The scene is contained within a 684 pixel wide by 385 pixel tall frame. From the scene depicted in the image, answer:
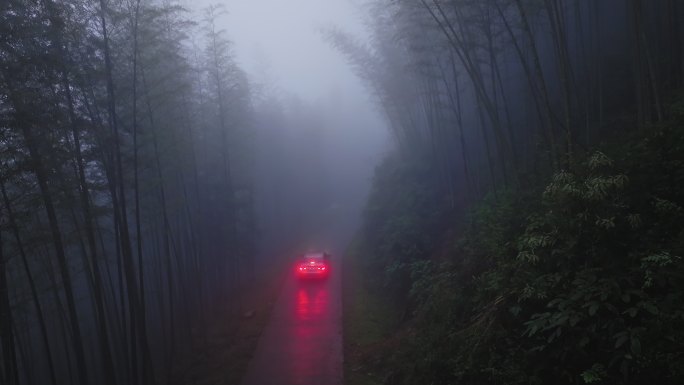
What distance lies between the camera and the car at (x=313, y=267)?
15.7 meters

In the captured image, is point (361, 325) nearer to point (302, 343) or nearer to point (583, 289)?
point (302, 343)

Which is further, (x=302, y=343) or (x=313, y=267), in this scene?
(x=313, y=267)

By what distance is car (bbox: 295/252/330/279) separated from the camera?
1570 cm

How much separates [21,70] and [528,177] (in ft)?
26.7

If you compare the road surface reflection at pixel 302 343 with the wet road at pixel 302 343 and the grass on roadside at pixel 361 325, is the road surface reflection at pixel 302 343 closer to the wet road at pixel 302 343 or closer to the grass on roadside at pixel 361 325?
the wet road at pixel 302 343

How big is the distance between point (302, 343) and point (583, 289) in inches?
272

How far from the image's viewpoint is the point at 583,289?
12.6 feet

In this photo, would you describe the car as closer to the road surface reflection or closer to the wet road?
Answer: the wet road

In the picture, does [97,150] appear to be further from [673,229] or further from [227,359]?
[673,229]

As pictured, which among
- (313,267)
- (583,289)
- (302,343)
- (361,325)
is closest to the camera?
(583,289)

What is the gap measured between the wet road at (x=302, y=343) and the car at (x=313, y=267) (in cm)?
116

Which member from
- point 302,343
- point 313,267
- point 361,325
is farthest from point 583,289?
point 313,267

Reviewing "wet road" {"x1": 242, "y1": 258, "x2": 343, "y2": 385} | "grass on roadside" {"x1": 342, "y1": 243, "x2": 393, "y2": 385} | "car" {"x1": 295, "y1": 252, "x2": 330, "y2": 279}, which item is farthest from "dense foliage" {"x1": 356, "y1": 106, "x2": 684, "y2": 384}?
"car" {"x1": 295, "y1": 252, "x2": 330, "y2": 279}

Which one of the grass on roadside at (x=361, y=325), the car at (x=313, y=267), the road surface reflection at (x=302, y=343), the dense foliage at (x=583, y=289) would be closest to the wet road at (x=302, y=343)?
the road surface reflection at (x=302, y=343)
